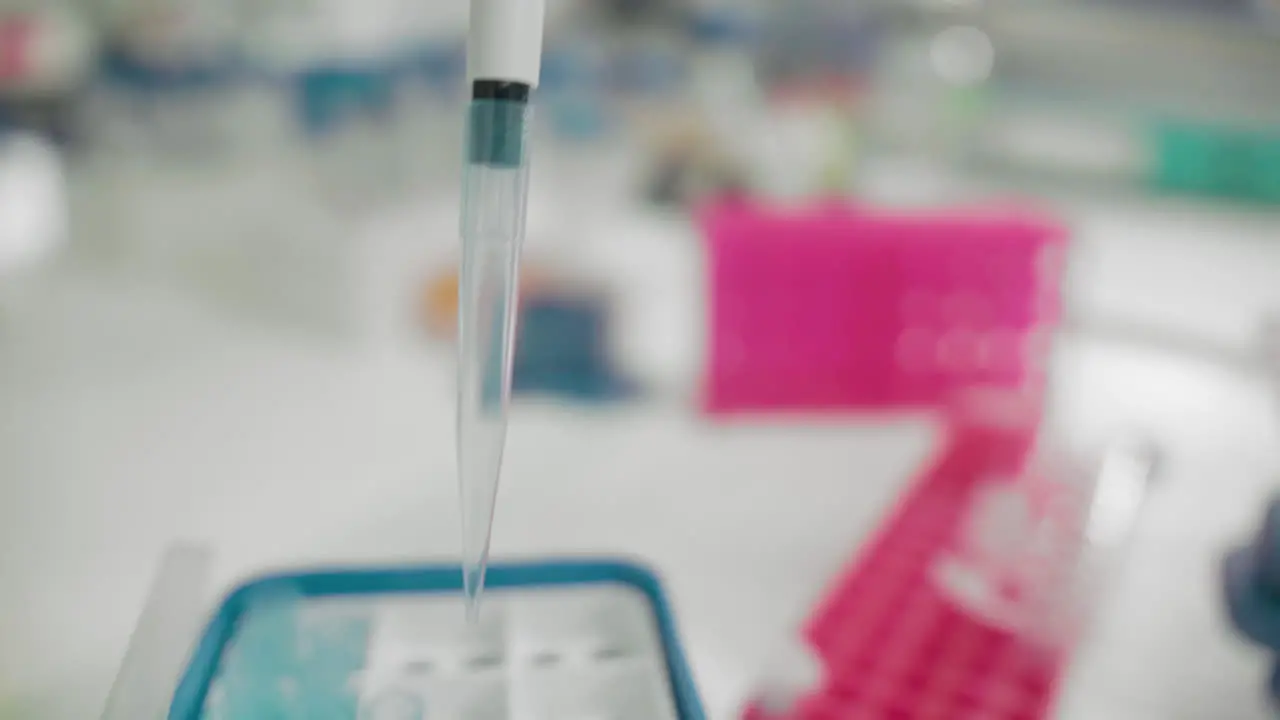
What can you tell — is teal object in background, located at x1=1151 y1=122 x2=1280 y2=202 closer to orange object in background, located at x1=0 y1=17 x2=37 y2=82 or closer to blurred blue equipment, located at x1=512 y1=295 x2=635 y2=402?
blurred blue equipment, located at x1=512 y1=295 x2=635 y2=402

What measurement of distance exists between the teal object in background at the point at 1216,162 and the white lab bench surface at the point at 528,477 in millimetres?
189

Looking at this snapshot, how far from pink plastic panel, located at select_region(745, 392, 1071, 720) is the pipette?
122mm

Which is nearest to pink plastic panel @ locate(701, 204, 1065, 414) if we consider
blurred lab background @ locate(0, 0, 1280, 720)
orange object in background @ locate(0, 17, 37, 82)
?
blurred lab background @ locate(0, 0, 1280, 720)

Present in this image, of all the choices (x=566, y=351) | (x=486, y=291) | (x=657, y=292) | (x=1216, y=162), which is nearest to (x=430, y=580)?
(x=486, y=291)

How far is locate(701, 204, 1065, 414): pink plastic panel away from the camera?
1.84 ft

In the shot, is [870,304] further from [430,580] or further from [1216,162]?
[1216,162]

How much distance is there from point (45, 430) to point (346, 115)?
10.0 inches

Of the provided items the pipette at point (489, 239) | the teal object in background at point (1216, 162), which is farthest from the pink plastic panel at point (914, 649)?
the teal object in background at point (1216, 162)

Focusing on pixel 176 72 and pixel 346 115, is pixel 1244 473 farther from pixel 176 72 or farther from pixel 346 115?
pixel 176 72

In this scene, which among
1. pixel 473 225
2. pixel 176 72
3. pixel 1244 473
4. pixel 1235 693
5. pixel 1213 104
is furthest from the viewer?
pixel 1213 104

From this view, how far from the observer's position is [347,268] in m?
0.63

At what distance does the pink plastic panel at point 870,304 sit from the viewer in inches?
22.1

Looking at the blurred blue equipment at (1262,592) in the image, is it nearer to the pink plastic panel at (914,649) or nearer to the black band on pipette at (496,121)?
the pink plastic panel at (914,649)

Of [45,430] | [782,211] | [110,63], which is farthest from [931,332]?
[110,63]
